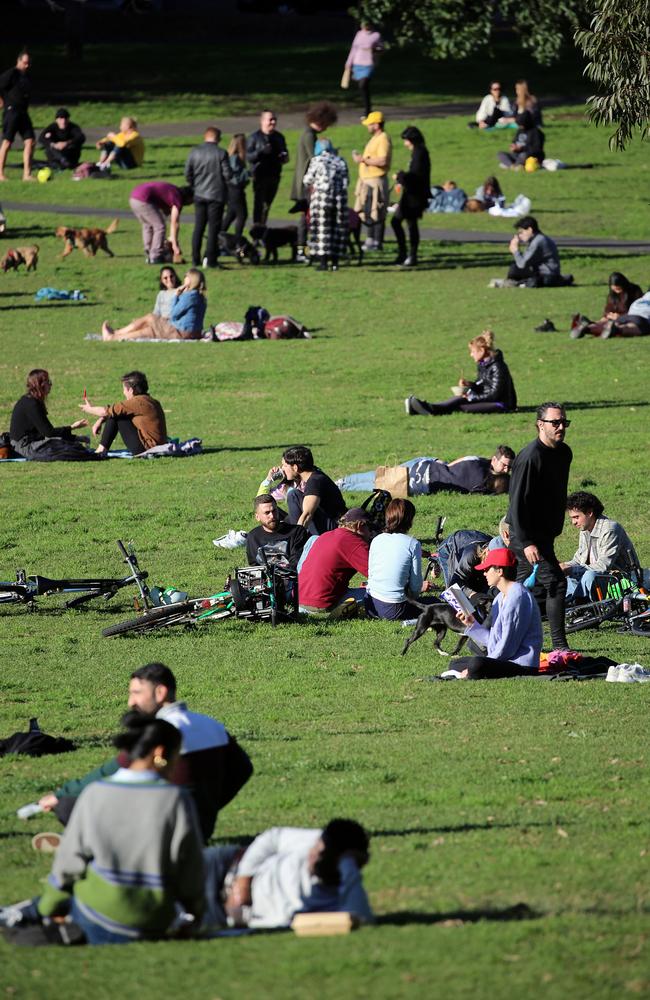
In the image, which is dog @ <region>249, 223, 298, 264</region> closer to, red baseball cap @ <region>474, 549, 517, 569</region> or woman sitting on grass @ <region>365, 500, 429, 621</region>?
woman sitting on grass @ <region>365, 500, 429, 621</region>

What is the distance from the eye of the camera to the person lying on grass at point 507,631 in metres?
11.4

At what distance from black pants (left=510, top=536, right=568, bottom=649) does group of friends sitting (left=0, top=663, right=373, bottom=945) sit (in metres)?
5.36

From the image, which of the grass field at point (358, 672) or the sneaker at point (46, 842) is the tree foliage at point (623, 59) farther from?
the sneaker at point (46, 842)

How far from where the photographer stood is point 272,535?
14.3 meters

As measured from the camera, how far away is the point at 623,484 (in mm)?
17297

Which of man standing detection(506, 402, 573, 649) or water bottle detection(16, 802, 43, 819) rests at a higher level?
man standing detection(506, 402, 573, 649)

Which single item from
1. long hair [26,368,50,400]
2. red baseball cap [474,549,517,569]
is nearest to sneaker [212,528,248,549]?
long hair [26,368,50,400]

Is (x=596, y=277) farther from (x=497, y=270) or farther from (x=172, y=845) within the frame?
(x=172, y=845)

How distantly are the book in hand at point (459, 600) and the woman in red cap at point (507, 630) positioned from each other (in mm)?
511

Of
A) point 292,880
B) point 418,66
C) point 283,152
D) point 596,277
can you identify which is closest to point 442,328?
point 596,277

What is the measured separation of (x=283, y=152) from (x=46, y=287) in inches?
208

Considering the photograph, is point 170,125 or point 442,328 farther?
point 170,125

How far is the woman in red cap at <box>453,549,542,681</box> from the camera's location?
37.3 feet

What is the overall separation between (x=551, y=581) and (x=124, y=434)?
8109mm
